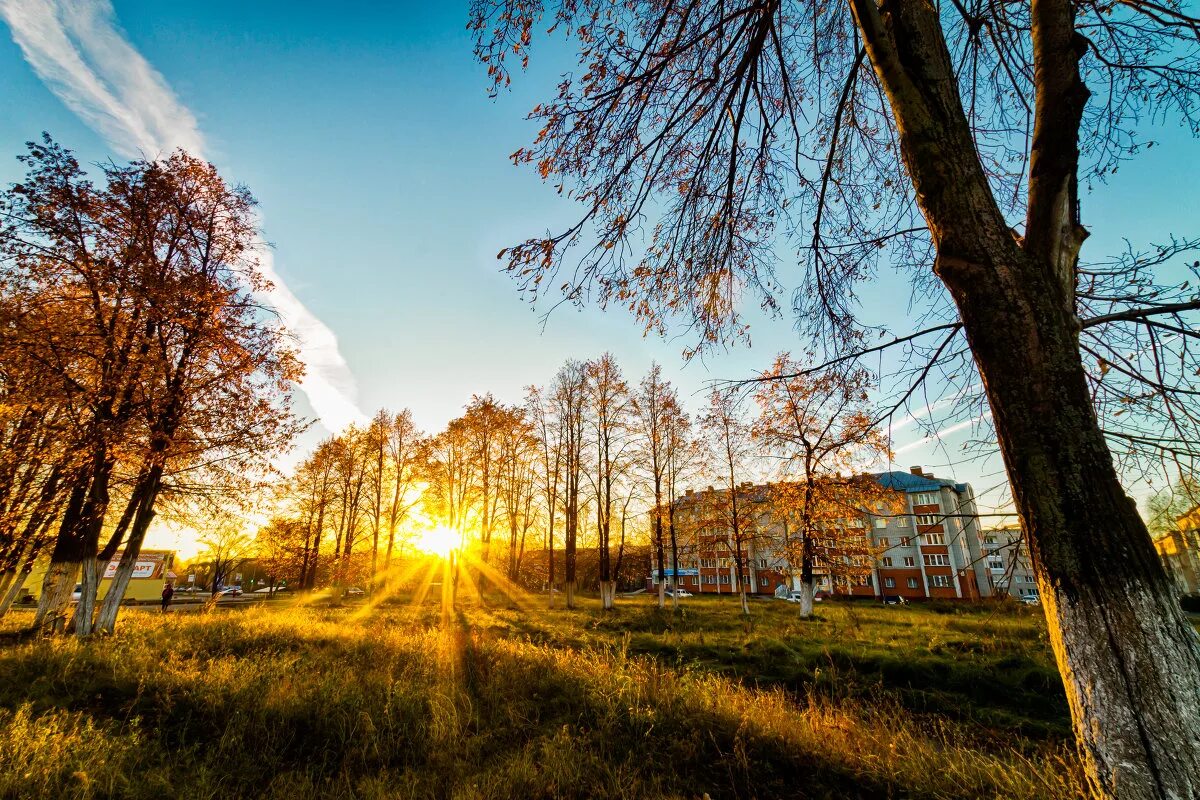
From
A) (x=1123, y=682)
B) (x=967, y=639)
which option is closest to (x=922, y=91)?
(x=1123, y=682)

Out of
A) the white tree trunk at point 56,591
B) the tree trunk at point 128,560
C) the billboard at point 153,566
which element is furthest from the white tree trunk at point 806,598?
the billboard at point 153,566

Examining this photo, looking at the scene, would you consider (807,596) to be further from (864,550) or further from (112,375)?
(112,375)

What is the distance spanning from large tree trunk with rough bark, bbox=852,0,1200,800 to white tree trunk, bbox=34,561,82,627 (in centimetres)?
1632

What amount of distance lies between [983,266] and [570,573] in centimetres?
2259

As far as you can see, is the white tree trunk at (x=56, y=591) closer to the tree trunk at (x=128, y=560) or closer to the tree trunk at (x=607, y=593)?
the tree trunk at (x=128, y=560)

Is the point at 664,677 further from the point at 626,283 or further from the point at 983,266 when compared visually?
the point at 983,266

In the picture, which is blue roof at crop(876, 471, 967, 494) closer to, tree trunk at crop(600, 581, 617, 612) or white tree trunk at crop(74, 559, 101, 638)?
tree trunk at crop(600, 581, 617, 612)

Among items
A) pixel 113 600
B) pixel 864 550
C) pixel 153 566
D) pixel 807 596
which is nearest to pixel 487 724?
pixel 113 600

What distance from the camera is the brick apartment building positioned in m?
22.4

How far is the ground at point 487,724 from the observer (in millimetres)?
3654

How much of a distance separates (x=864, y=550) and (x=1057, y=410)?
17811 mm

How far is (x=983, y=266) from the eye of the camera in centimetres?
236

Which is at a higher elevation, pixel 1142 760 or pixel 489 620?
pixel 1142 760

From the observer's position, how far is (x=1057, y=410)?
2.07 meters
